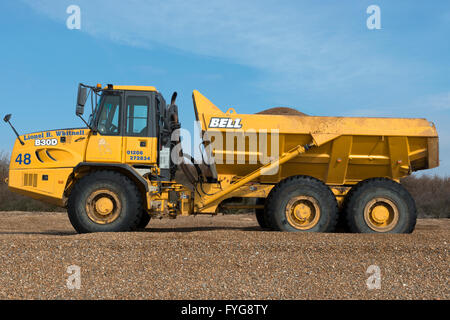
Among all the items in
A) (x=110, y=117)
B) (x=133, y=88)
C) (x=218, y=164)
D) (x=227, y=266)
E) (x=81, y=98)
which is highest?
(x=133, y=88)

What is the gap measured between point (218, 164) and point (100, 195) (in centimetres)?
237

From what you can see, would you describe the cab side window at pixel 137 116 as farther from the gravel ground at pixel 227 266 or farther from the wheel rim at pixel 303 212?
the wheel rim at pixel 303 212

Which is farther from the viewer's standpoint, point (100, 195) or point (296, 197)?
point (296, 197)

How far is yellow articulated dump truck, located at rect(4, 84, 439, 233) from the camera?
319 inches

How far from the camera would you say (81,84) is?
775 cm

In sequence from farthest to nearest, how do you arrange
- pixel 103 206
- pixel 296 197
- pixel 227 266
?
pixel 296 197 → pixel 103 206 → pixel 227 266

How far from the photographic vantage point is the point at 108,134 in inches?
324

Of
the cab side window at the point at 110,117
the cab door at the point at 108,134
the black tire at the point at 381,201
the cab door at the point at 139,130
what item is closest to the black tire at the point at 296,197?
the black tire at the point at 381,201

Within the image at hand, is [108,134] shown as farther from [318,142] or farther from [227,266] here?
[318,142]

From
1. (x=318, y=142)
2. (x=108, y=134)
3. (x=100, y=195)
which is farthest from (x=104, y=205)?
(x=318, y=142)

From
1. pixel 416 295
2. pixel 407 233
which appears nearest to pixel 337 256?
pixel 416 295
